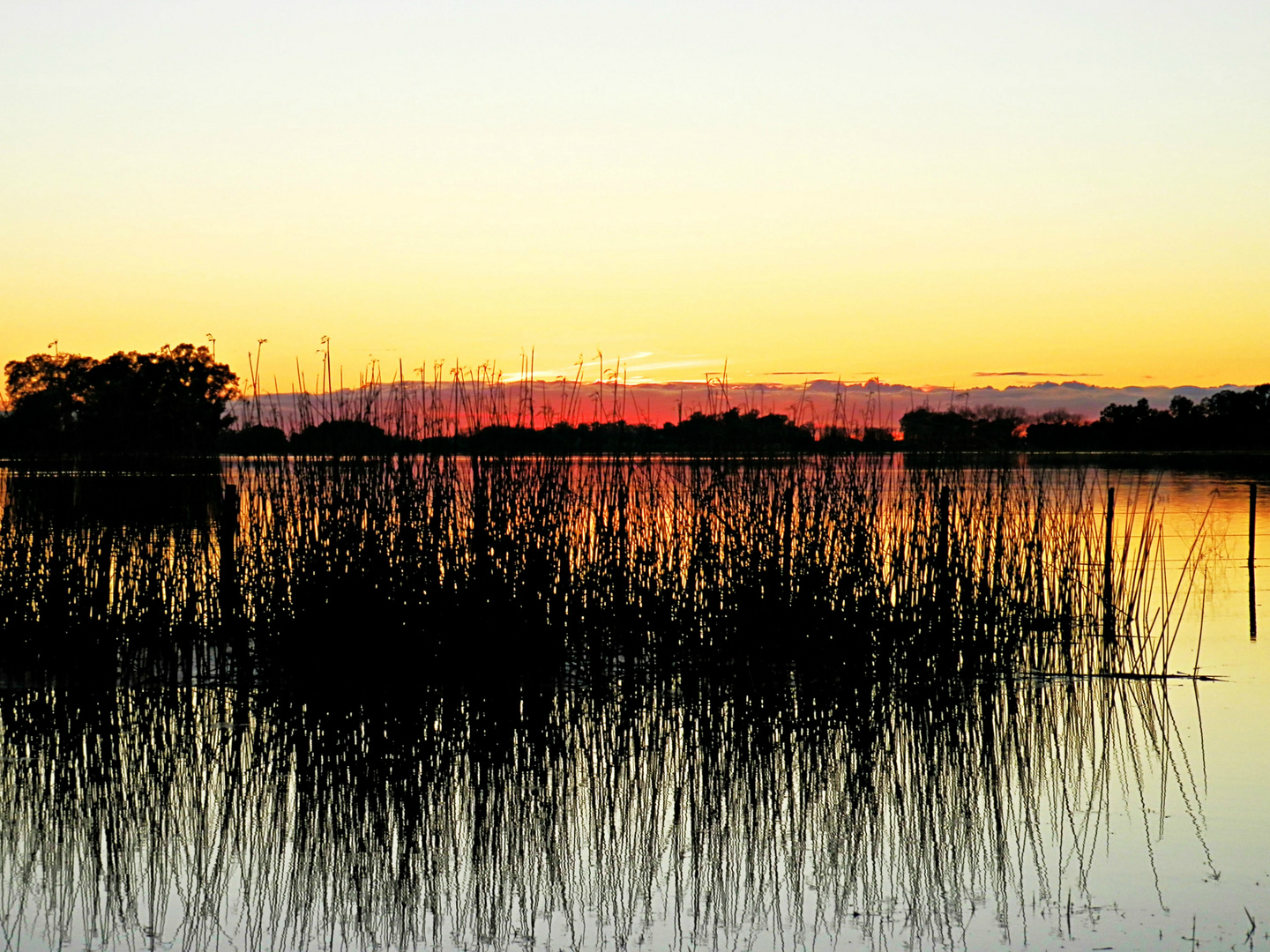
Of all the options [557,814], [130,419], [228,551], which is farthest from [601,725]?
[130,419]

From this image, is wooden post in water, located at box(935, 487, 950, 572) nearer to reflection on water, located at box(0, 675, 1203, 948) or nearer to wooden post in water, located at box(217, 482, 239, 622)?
reflection on water, located at box(0, 675, 1203, 948)

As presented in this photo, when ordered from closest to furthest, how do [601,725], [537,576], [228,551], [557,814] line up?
1. [557,814]
2. [601,725]
3. [537,576]
4. [228,551]

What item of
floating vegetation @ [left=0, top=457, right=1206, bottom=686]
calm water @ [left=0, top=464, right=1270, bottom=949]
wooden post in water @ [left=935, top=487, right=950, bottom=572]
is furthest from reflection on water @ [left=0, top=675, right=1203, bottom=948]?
wooden post in water @ [left=935, top=487, right=950, bottom=572]

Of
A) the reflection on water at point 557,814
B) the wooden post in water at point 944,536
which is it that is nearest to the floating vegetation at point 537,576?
the wooden post in water at point 944,536

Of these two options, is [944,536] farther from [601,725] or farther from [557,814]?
[557,814]

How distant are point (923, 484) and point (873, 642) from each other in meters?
1.12

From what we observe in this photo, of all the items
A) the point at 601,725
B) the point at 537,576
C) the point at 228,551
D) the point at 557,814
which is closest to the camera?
the point at 557,814

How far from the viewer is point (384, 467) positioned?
6.38m

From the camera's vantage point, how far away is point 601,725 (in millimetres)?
5207

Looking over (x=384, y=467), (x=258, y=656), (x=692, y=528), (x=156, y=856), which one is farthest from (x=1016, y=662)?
(x=156, y=856)

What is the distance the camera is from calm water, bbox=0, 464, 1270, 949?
3.24 meters

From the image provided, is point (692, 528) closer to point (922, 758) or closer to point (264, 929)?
point (922, 758)

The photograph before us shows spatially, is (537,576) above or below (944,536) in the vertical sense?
below

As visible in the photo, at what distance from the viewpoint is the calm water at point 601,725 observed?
3.24 m
